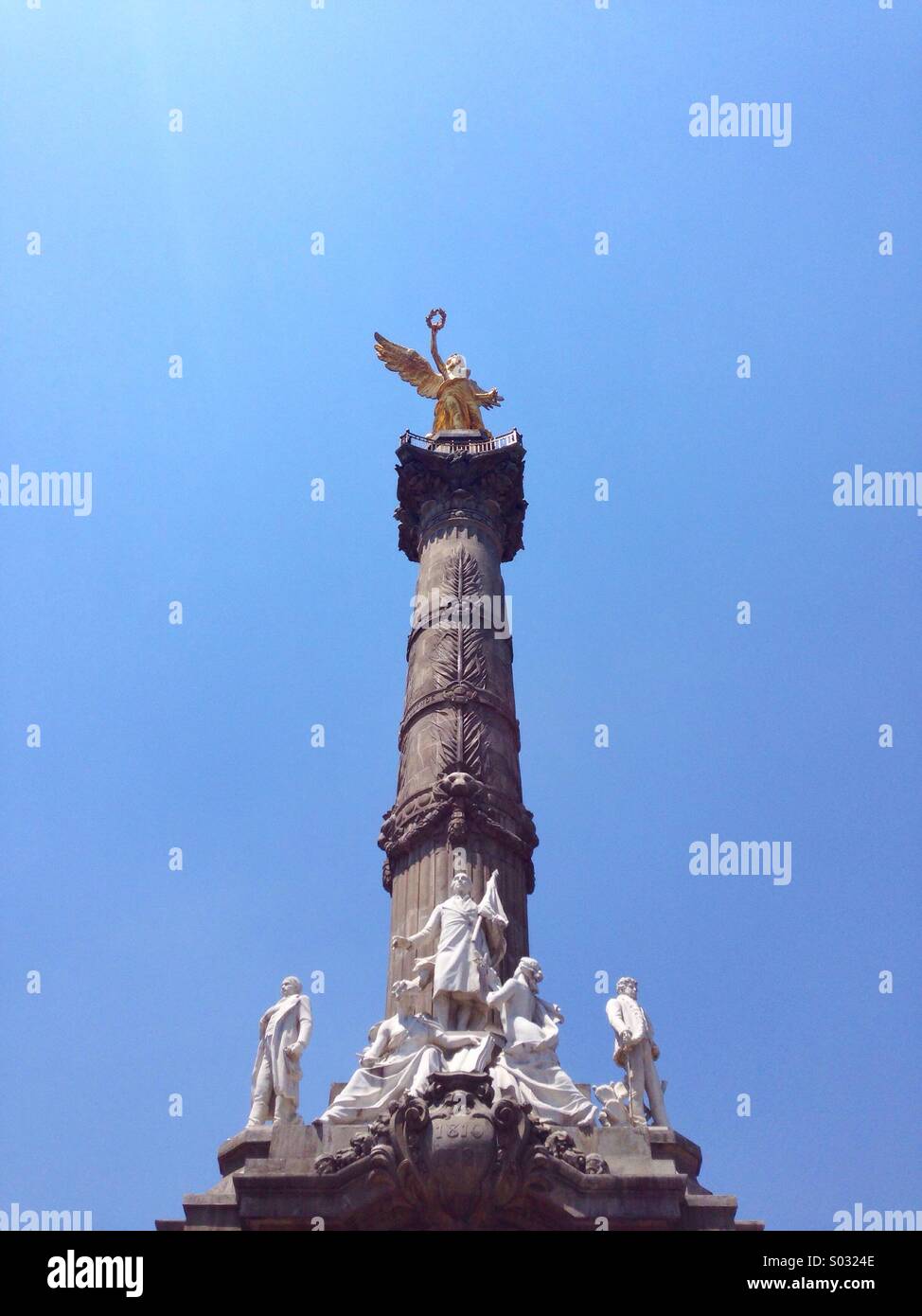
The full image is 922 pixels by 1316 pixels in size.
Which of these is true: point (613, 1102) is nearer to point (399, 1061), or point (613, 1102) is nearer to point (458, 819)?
point (399, 1061)

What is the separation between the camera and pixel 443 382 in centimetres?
2741

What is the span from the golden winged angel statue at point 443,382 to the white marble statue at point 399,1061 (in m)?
13.1

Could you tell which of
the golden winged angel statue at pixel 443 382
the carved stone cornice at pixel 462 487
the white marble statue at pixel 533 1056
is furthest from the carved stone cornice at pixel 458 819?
the golden winged angel statue at pixel 443 382

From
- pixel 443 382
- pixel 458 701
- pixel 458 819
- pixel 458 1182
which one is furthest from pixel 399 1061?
pixel 443 382

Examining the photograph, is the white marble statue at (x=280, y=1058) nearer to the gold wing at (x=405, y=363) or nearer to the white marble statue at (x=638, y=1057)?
the white marble statue at (x=638, y=1057)

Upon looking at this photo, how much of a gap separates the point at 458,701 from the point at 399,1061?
Answer: 682 centimetres

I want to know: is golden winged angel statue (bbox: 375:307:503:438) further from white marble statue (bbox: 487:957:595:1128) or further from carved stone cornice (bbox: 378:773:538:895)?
white marble statue (bbox: 487:957:595:1128)

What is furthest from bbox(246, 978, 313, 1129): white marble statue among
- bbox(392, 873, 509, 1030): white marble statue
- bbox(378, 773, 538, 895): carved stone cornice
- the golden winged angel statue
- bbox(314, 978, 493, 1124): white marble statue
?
the golden winged angel statue

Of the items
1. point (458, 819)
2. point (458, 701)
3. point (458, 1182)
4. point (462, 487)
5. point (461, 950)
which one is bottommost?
point (458, 1182)

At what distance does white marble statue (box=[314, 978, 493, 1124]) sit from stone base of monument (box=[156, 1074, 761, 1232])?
0.59 meters

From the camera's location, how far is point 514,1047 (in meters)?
16.5

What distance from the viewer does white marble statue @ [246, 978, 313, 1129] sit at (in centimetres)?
1672
